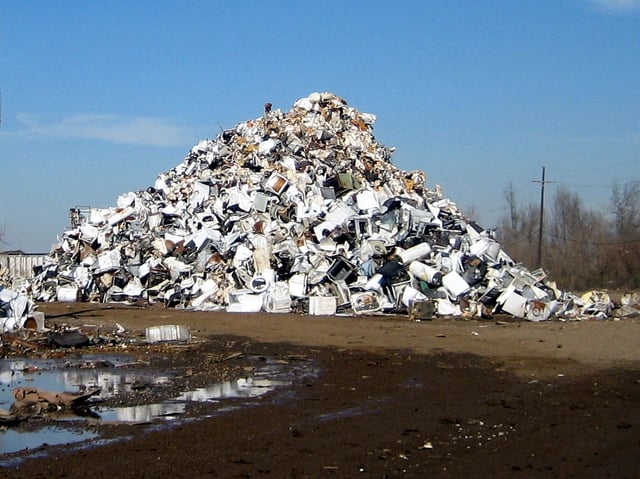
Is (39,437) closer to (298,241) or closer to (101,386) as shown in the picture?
(101,386)

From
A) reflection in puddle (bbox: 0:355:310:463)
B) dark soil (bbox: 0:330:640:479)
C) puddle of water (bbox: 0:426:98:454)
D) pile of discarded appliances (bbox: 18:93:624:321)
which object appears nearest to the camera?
dark soil (bbox: 0:330:640:479)

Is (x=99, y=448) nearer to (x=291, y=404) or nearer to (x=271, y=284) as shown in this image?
(x=291, y=404)

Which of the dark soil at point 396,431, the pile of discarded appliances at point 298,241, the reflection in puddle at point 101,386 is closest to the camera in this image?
the dark soil at point 396,431

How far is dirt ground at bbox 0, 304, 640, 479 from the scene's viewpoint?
24.4 feet

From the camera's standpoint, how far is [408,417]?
9.73 metres

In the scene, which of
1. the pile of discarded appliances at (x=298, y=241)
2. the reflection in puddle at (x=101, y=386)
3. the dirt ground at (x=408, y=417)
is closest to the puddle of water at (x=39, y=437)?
the reflection in puddle at (x=101, y=386)

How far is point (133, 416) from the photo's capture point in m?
9.70

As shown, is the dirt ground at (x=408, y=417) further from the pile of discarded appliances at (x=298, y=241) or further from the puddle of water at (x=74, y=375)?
the pile of discarded appliances at (x=298, y=241)

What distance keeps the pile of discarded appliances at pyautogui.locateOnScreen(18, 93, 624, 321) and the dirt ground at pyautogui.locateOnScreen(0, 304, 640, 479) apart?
495cm

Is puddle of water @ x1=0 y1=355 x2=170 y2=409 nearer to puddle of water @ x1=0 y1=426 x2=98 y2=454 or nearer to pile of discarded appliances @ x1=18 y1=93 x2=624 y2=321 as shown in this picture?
puddle of water @ x1=0 y1=426 x2=98 y2=454

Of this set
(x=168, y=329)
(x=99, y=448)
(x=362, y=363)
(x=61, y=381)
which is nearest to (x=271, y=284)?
(x=168, y=329)

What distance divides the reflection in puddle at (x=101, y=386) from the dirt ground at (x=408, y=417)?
1.52 feet

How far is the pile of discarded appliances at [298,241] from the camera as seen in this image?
23656mm

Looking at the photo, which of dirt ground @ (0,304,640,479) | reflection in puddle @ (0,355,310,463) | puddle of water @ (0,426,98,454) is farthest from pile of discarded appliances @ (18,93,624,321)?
puddle of water @ (0,426,98,454)
